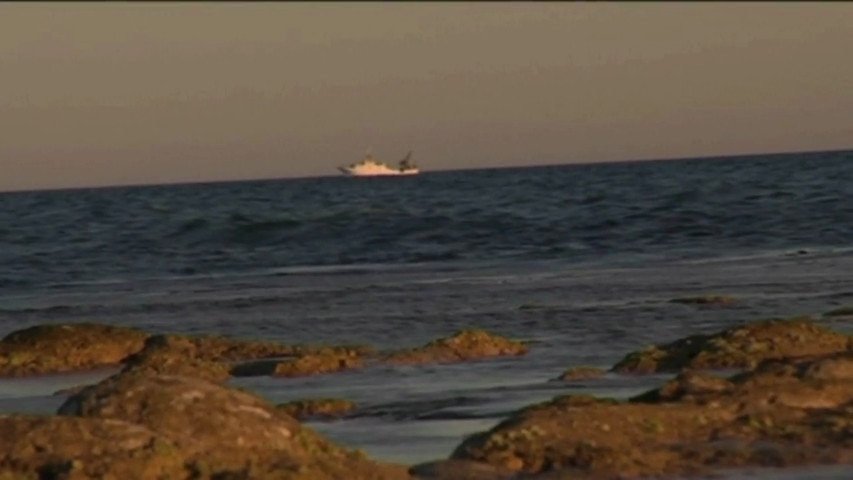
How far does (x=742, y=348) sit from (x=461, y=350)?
160 inches

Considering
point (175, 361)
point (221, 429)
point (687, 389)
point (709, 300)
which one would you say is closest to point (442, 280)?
point (709, 300)

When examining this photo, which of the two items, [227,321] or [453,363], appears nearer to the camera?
[453,363]

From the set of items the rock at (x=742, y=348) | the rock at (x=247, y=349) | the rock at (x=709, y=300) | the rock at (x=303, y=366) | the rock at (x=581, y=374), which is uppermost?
the rock at (x=742, y=348)

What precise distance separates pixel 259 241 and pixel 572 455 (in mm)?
50551

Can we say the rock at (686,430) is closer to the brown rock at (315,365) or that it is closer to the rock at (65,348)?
the brown rock at (315,365)

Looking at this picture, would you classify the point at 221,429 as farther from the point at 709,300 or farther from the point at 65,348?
the point at 709,300

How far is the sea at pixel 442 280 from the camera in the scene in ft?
68.1

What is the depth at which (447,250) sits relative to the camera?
5581 cm

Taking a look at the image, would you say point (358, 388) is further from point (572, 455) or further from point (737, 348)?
point (572, 455)

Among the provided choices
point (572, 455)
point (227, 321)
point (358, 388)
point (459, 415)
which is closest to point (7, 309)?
point (227, 321)

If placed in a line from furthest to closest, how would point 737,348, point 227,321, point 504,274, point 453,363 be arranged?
point 504,274
point 227,321
point 453,363
point 737,348

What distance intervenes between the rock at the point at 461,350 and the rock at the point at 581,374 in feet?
9.11

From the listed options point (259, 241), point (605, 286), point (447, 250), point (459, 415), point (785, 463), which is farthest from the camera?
point (259, 241)

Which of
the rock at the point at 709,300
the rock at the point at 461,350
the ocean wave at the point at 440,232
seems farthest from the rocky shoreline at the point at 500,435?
the ocean wave at the point at 440,232
